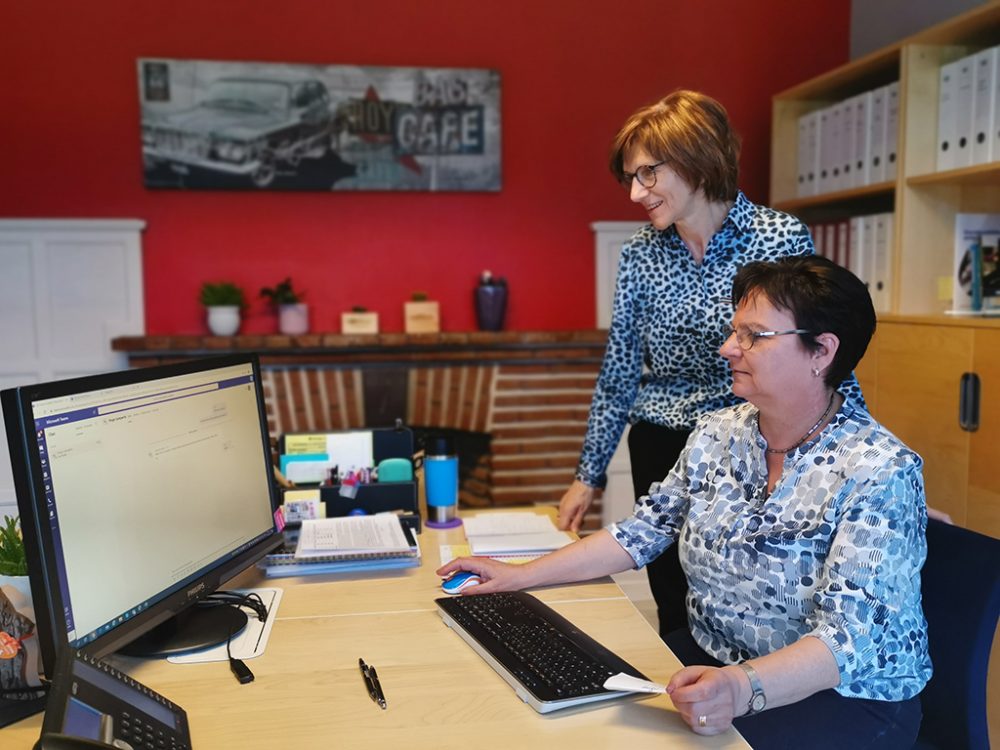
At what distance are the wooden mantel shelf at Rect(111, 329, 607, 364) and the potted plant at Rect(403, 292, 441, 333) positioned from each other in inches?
2.9

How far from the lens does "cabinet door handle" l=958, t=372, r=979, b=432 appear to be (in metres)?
2.30

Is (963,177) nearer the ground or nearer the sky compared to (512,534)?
nearer the sky

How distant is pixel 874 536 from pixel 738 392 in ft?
1.00

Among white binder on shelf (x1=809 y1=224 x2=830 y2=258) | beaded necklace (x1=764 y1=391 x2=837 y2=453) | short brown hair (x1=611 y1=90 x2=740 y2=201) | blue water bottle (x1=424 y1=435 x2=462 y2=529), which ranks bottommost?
blue water bottle (x1=424 y1=435 x2=462 y2=529)

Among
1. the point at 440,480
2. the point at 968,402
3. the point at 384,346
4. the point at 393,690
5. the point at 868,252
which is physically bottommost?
the point at 393,690

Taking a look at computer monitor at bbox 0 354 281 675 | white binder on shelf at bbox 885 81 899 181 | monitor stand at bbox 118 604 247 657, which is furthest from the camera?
white binder on shelf at bbox 885 81 899 181

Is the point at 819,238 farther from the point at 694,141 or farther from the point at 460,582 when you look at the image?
the point at 460,582

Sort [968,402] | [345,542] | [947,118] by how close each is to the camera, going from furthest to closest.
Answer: [947,118]
[968,402]
[345,542]

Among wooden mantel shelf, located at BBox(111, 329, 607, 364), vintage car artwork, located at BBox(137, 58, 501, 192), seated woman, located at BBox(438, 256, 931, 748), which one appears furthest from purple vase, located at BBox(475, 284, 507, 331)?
seated woman, located at BBox(438, 256, 931, 748)

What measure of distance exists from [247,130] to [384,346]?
99 cm

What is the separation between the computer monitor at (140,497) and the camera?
1.01 metres

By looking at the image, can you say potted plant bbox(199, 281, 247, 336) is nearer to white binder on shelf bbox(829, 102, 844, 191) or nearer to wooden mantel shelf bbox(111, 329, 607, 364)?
wooden mantel shelf bbox(111, 329, 607, 364)

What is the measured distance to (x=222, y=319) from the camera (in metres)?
3.39

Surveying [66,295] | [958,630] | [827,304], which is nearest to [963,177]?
[827,304]
